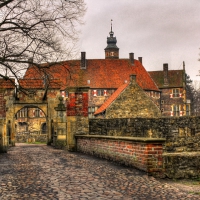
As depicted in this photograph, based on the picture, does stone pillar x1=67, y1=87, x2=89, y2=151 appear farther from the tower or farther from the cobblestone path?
the tower

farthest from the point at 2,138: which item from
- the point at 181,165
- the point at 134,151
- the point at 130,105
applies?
the point at 130,105

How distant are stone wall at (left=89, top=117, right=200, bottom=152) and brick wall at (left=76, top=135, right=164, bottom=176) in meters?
7.28

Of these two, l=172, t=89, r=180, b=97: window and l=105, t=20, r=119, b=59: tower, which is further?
l=105, t=20, r=119, b=59: tower

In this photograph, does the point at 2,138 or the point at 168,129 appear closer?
the point at 2,138

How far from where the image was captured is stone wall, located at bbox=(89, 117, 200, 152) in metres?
18.8

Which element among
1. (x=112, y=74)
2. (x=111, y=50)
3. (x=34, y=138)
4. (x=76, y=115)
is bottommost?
(x=34, y=138)

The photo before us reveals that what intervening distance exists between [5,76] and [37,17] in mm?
2532

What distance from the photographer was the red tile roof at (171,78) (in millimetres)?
59469

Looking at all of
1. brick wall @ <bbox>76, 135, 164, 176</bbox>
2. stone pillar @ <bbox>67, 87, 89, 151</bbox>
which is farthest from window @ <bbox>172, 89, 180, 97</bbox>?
brick wall @ <bbox>76, 135, 164, 176</bbox>

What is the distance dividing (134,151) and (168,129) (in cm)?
1067

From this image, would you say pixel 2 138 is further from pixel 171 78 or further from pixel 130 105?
pixel 171 78

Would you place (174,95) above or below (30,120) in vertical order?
above

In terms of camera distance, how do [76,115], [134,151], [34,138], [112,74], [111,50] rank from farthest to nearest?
[111,50] < [112,74] < [34,138] < [76,115] < [134,151]

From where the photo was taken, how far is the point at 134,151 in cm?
856
